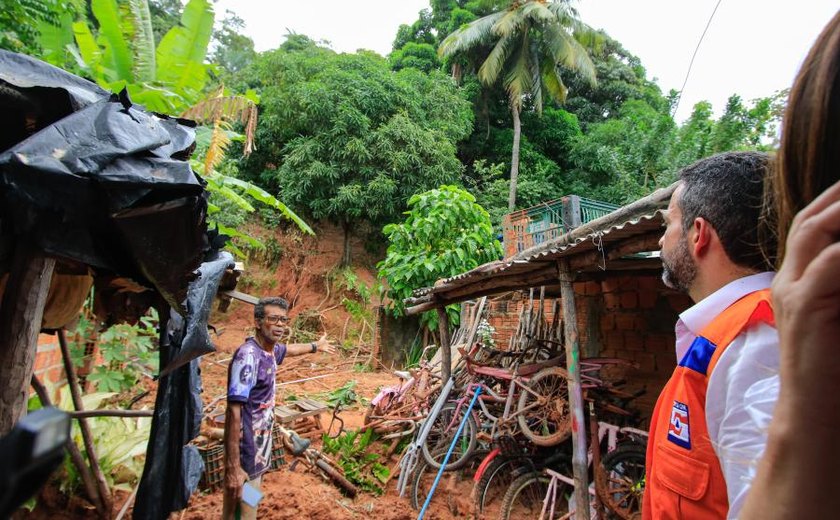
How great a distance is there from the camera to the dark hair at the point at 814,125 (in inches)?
19.2

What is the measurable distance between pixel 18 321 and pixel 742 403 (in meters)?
2.54

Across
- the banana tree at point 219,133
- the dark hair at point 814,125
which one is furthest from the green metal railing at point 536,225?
the dark hair at point 814,125

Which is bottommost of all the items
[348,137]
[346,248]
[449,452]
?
[449,452]

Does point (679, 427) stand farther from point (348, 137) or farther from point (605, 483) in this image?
point (348, 137)

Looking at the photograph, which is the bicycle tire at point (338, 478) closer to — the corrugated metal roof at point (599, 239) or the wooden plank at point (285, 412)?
the wooden plank at point (285, 412)

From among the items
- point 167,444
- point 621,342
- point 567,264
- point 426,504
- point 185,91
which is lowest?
point 426,504

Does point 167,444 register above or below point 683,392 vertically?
below

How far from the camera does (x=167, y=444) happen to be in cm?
295

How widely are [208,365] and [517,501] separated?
8274mm

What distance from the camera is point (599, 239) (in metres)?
3.02

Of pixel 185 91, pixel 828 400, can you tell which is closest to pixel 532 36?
pixel 185 91

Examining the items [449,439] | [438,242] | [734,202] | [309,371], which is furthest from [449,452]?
[309,371]

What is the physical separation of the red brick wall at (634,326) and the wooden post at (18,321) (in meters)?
4.89

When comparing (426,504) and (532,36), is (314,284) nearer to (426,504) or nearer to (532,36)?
(426,504)
